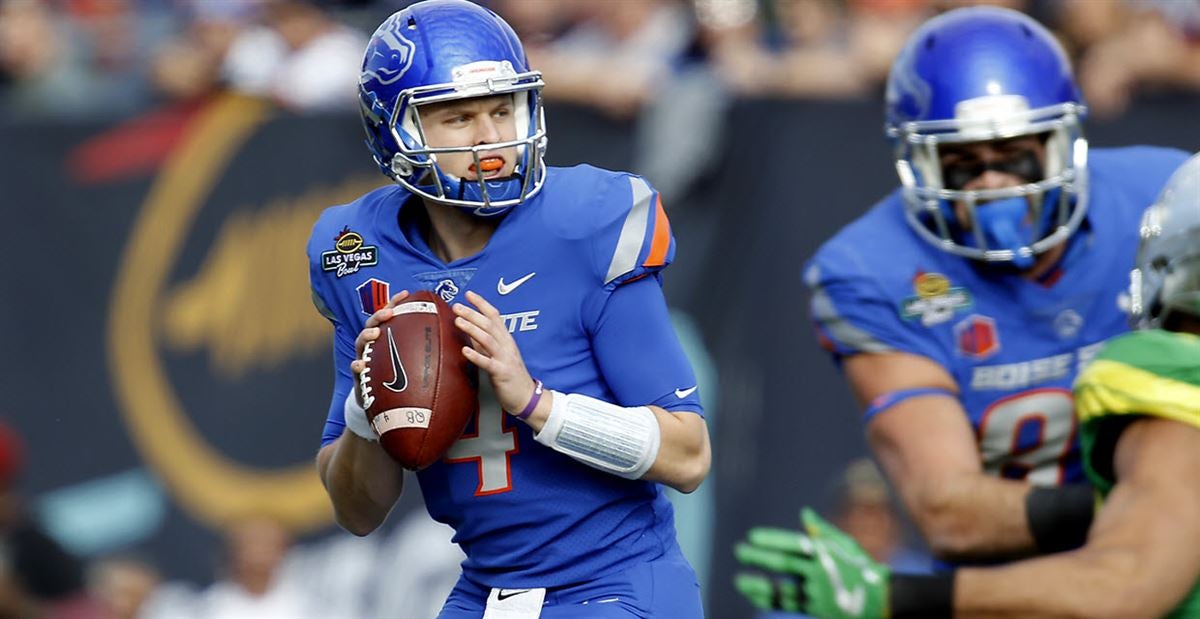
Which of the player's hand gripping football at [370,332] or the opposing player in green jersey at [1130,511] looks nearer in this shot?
the opposing player in green jersey at [1130,511]

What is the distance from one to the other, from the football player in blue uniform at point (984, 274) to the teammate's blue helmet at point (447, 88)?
3.69ft

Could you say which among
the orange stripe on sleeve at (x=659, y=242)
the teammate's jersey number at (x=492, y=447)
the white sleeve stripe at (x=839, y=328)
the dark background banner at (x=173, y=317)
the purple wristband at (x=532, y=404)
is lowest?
the dark background banner at (x=173, y=317)

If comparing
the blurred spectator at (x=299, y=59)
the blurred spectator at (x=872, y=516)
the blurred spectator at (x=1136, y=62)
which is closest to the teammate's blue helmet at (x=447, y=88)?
the blurred spectator at (x=872, y=516)

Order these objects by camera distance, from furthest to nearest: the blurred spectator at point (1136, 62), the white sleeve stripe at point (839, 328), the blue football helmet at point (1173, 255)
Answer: the blurred spectator at point (1136, 62) < the white sleeve stripe at point (839, 328) < the blue football helmet at point (1173, 255)

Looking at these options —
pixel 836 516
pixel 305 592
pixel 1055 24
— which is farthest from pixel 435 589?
pixel 1055 24

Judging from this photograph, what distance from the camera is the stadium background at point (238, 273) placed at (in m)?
6.80

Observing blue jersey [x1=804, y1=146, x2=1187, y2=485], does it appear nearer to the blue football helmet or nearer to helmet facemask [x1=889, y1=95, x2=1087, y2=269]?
helmet facemask [x1=889, y1=95, x2=1087, y2=269]

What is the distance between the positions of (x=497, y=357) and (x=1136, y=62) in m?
4.24

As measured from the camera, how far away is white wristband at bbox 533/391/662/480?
321 centimetres

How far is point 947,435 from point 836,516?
259cm

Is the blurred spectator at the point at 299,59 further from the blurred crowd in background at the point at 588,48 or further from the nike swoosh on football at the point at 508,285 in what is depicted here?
→ the nike swoosh on football at the point at 508,285

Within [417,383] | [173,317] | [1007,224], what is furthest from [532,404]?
[173,317]

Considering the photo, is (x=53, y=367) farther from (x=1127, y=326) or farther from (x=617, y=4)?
(x=1127, y=326)

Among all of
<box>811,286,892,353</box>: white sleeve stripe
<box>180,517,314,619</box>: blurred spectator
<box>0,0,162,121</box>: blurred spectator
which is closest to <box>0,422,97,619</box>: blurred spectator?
<box>180,517,314,619</box>: blurred spectator
